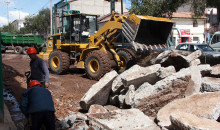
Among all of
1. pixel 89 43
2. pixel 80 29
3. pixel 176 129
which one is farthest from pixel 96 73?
pixel 176 129

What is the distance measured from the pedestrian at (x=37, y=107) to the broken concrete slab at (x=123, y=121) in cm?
101

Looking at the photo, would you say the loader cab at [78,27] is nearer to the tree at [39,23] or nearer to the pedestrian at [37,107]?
the pedestrian at [37,107]

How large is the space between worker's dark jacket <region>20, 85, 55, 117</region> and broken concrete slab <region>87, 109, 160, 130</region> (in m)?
1.13

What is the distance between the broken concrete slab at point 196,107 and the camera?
167 inches

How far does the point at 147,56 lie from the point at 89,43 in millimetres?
2583

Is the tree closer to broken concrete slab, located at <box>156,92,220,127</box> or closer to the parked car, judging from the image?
the parked car

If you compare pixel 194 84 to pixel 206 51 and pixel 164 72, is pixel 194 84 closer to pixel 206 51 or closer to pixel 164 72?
pixel 164 72

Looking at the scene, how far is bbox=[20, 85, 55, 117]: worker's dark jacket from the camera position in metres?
3.56

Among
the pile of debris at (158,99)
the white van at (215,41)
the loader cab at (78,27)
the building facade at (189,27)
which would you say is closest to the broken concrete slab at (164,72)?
the pile of debris at (158,99)

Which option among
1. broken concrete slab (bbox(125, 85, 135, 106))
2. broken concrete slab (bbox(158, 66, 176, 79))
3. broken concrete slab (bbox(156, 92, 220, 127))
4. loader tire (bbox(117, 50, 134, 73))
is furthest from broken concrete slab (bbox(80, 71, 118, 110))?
loader tire (bbox(117, 50, 134, 73))

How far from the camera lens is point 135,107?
5.10m

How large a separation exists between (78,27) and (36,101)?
24.5 ft

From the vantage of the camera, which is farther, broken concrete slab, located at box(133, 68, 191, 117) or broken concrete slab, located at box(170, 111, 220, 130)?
broken concrete slab, located at box(133, 68, 191, 117)

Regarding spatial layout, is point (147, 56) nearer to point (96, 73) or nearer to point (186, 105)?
point (96, 73)
